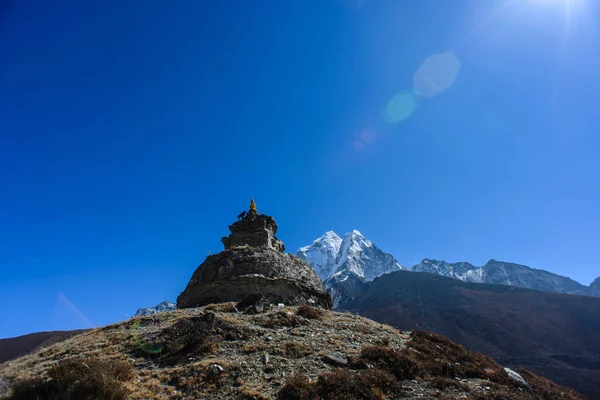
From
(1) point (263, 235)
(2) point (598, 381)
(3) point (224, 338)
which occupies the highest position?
(1) point (263, 235)

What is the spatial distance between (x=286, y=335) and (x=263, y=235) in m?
19.2

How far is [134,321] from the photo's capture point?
1755 centimetres

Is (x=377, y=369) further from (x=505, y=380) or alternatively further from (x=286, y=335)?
(x=505, y=380)

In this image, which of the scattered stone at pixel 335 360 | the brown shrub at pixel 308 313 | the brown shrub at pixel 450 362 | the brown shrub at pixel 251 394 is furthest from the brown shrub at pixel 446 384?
the brown shrub at pixel 308 313

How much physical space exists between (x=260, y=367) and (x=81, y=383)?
4.76 m

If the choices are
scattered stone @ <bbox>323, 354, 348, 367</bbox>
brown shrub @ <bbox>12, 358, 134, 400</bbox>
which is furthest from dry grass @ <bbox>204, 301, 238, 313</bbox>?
scattered stone @ <bbox>323, 354, 348, 367</bbox>

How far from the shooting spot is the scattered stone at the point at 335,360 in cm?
1071

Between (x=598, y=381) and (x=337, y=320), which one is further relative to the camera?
(x=598, y=381)

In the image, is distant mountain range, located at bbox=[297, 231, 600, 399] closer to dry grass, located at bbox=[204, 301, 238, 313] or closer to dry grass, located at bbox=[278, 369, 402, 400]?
dry grass, located at bbox=[204, 301, 238, 313]

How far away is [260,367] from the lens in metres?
10.2

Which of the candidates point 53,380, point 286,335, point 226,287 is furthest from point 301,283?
point 53,380

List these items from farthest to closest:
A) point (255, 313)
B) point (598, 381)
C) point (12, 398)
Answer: point (598, 381)
point (255, 313)
point (12, 398)

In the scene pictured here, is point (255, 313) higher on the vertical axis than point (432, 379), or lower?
higher

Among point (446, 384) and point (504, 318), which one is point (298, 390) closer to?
point (446, 384)
